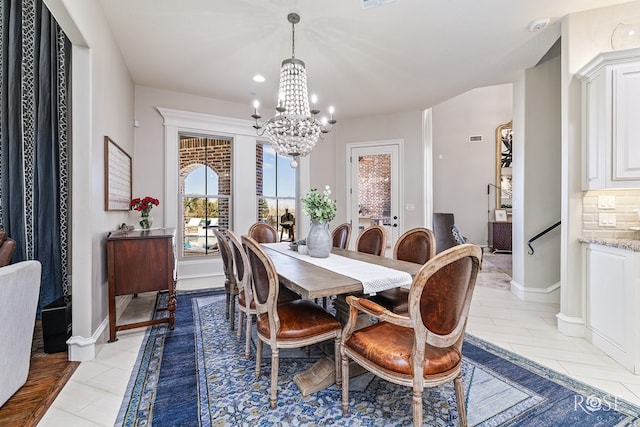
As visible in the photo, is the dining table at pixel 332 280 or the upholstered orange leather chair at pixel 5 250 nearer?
the dining table at pixel 332 280

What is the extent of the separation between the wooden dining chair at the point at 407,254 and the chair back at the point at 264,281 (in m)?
0.94

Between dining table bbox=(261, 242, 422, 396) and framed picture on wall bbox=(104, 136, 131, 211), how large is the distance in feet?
5.46

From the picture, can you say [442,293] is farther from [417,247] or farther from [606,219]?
[606,219]

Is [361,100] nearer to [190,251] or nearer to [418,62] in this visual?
[418,62]

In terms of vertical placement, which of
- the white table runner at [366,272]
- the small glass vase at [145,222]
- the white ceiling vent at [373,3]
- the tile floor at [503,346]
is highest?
the white ceiling vent at [373,3]

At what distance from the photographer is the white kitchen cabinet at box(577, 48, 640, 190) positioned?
2205 millimetres

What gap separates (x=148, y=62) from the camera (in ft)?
10.9

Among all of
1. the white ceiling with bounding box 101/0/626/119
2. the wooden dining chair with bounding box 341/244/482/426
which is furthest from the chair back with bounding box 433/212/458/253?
the wooden dining chair with bounding box 341/244/482/426

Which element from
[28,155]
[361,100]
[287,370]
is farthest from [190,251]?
[361,100]

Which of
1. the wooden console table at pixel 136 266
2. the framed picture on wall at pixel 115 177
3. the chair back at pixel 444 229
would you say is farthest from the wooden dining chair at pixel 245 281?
the chair back at pixel 444 229

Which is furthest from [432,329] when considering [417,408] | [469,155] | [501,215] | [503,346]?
[469,155]

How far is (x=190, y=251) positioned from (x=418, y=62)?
4132mm

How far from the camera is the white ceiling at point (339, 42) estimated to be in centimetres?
242

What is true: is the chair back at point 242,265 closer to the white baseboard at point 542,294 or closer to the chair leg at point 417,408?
the chair leg at point 417,408
